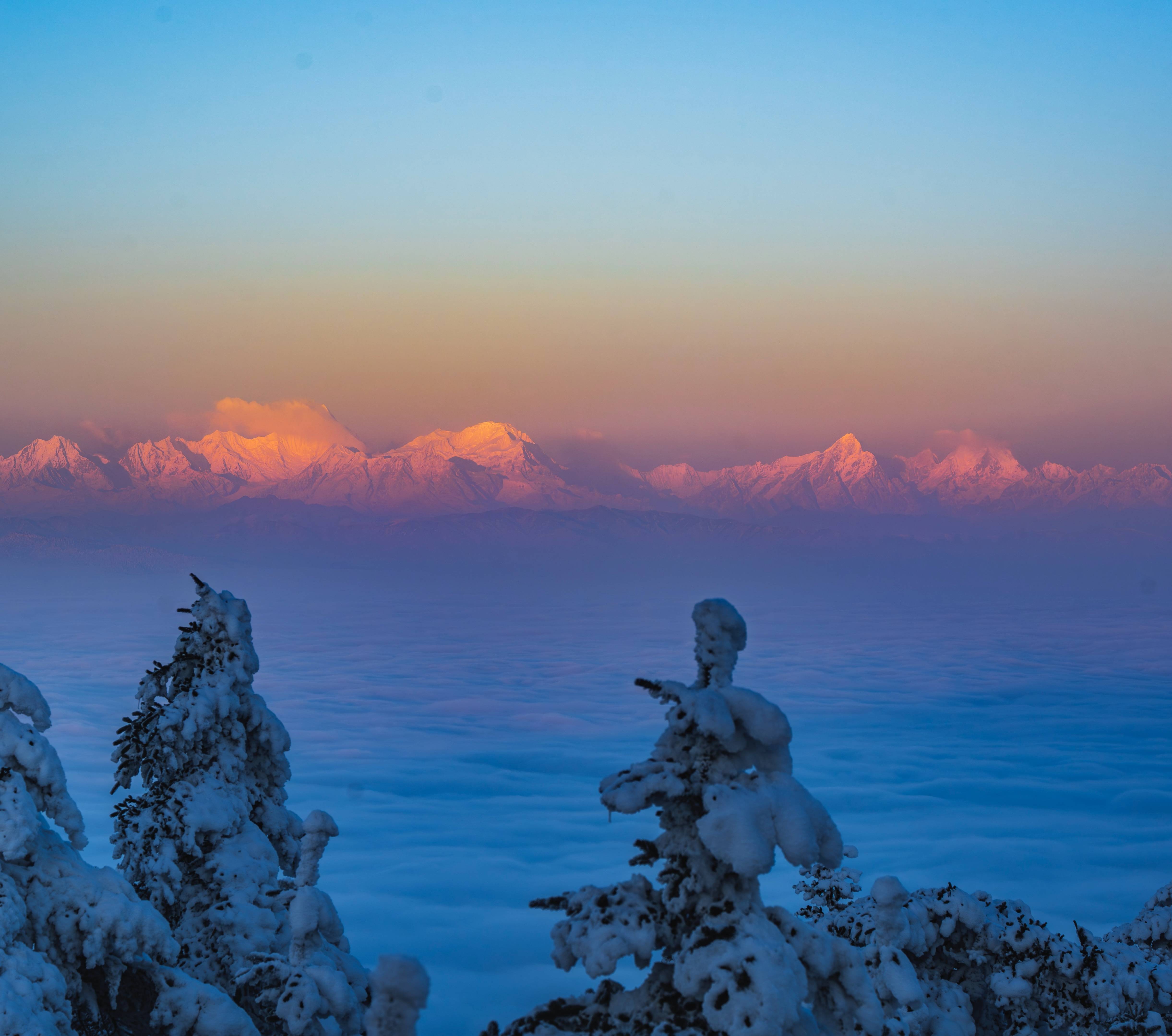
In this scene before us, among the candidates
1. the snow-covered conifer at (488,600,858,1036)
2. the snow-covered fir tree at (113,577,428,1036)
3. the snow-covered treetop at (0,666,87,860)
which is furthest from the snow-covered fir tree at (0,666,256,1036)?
the snow-covered conifer at (488,600,858,1036)

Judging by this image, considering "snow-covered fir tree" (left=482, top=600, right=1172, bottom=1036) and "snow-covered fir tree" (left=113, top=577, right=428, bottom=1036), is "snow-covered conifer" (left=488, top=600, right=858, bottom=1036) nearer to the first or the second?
"snow-covered fir tree" (left=482, top=600, right=1172, bottom=1036)

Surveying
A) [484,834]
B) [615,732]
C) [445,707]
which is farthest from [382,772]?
[445,707]

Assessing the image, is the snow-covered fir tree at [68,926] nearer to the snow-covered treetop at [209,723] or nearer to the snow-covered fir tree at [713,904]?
the snow-covered treetop at [209,723]

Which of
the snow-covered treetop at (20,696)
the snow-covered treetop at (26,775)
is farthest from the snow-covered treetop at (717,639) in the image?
the snow-covered treetop at (20,696)

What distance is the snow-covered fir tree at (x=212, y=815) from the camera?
13.0 metres

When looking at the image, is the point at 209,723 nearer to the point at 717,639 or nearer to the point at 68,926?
the point at 68,926

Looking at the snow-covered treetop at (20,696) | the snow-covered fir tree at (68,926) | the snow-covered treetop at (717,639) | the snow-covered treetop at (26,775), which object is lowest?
the snow-covered fir tree at (68,926)

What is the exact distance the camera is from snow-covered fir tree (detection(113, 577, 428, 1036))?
42.8 feet

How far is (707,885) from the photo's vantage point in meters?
6.74

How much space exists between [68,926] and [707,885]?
6407 millimetres

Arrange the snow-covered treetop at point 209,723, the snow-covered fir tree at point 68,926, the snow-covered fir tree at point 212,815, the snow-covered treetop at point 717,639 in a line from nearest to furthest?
1. the snow-covered treetop at point 717,639
2. the snow-covered fir tree at point 68,926
3. the snow-covered fir tree at point 212,815
4. the snow-covered treetop at point 209,723

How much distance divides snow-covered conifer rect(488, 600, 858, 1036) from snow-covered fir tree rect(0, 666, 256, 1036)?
15.6ft

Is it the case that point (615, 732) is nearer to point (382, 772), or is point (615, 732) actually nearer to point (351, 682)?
point (382, 772)

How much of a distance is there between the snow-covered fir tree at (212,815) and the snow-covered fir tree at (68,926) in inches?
54.2
